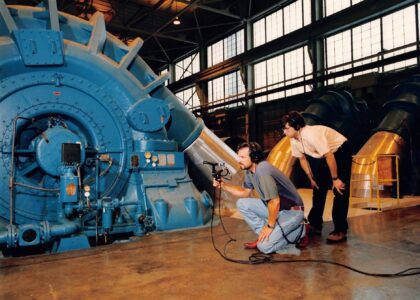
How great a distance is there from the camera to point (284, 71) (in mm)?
13477

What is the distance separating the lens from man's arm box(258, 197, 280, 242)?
2855 mm

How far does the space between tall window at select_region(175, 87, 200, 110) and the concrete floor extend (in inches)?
586

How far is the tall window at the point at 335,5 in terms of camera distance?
11.0 meters

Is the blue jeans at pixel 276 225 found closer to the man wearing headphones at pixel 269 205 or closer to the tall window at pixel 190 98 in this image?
the man wearing headphones at pixel 269 205

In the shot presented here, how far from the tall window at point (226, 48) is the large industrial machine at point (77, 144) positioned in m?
11.6

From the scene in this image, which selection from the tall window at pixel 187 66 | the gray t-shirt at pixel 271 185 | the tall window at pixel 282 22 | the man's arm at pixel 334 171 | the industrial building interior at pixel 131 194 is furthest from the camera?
the tall window at pixel 187 66

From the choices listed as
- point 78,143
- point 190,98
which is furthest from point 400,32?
point 190,98

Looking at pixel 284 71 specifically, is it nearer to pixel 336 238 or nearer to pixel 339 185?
pixel 339 185

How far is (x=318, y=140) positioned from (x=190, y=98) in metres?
15.6

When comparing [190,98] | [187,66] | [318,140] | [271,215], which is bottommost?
[271,215]

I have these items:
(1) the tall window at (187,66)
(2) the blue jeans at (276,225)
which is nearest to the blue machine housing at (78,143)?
(2) the blue jeans at (276,225)

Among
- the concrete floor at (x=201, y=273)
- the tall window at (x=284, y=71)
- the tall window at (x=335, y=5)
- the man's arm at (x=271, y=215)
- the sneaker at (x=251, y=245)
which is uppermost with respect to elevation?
the tall window at (x=335, y=5)

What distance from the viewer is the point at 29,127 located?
3.96 m

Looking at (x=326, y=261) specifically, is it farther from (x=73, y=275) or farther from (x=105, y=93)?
(x=105, y=93)
